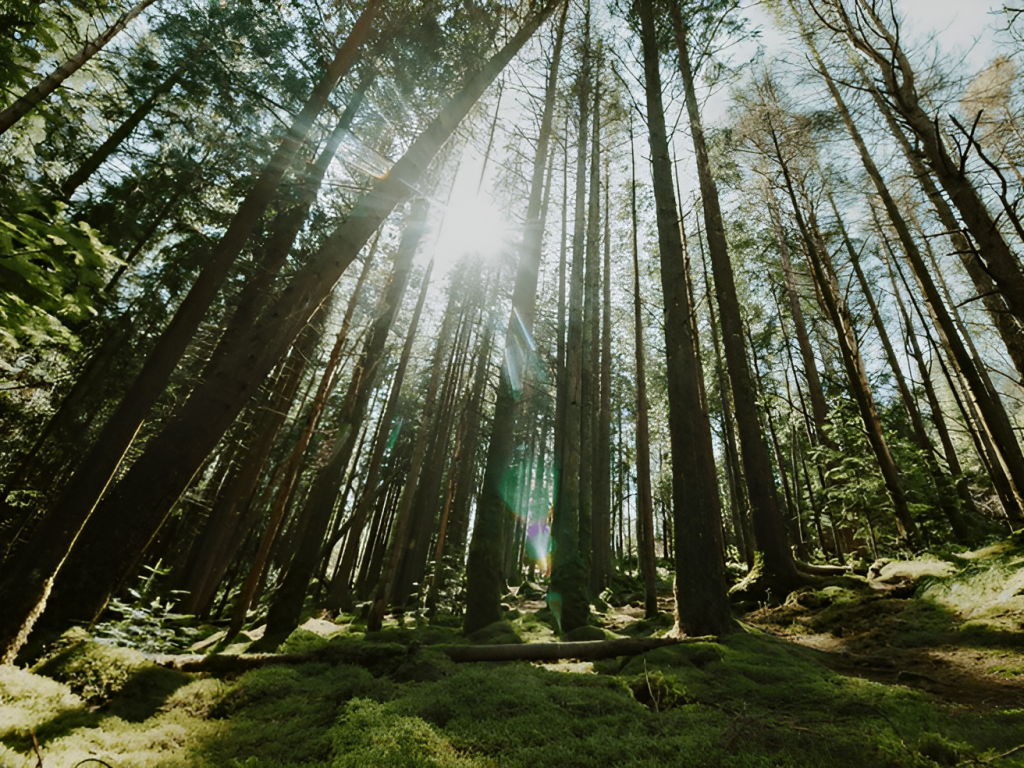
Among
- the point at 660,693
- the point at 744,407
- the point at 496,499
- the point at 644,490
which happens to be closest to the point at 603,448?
the point at 644,490

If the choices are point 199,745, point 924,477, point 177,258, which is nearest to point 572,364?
point 199,745

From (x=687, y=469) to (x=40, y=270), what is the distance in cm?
688

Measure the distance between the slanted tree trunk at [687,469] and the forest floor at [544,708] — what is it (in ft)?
1.81

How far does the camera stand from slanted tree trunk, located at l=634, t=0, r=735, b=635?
16.8 ft

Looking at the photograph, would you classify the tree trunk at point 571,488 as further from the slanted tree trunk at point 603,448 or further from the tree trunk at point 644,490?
the slanted tree trunk at point 603,448

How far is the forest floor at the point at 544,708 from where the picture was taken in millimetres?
2094

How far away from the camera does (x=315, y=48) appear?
7504 millimetres

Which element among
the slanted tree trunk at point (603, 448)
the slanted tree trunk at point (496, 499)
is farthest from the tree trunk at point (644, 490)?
the slanted tree trunk at point (496, 499)

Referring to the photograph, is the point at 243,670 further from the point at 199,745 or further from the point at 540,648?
the point at 540,648

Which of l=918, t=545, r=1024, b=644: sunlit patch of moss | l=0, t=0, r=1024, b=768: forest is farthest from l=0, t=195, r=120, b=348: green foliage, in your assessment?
l=918, t=545, r=1024, b=644: sunlit patch of moss

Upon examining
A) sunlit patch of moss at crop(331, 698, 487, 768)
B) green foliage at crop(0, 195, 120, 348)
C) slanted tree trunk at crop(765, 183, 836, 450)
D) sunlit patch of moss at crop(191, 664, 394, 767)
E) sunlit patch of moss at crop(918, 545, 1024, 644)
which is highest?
slanted tree trunk at crop(765, 183, 836, 450)

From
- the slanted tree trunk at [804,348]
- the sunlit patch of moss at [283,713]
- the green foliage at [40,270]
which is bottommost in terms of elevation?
the sunlit patch of moss at [283,713]

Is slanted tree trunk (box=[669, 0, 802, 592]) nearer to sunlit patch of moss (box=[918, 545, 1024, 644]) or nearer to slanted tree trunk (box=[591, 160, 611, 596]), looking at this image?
sunlit patch of moss (box=[918, 545, 1024, 644])

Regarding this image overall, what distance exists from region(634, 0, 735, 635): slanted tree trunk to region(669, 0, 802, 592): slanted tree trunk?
3.00m
